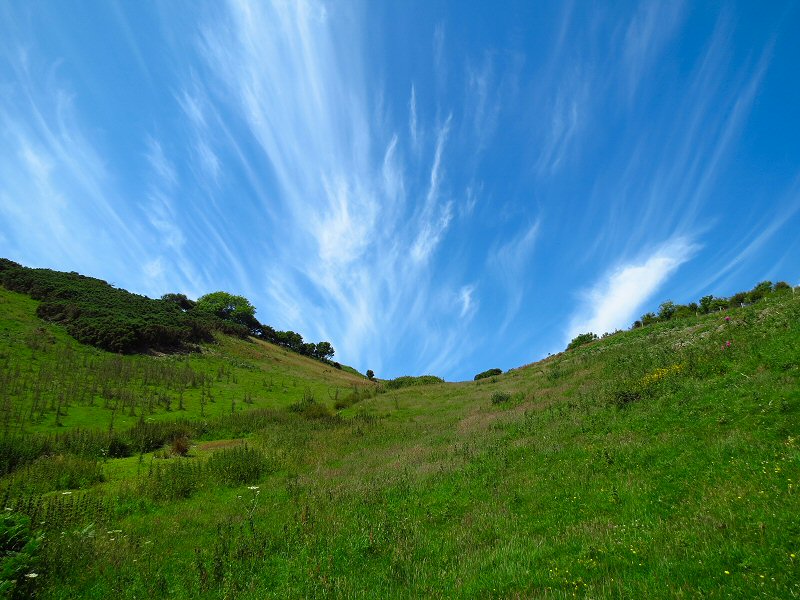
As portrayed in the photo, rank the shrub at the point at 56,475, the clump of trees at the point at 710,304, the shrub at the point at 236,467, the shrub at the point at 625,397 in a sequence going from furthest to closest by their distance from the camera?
the clump of trees at the point at 710,304
the shrub at the point at 625,397
the shrub at the point at 236,467
the shrub at the point at 56,475

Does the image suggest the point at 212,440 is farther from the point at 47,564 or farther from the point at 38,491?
the point at 47,564

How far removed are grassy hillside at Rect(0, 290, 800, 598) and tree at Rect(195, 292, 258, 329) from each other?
240 feet

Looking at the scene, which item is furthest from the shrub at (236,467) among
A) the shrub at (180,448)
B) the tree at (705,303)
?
the tree at (705,303)

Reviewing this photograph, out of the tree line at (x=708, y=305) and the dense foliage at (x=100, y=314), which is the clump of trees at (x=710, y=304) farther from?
the dense foliage at (x=100, y=314)

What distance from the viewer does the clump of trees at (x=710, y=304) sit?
38375 mm

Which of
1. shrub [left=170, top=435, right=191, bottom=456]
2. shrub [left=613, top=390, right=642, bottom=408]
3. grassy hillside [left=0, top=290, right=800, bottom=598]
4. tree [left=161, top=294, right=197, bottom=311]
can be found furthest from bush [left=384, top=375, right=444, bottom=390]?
tree [left=161, top=294, right=197, bottom=311]

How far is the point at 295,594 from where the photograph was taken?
7.12 meters

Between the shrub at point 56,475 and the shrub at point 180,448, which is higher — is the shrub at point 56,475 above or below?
below

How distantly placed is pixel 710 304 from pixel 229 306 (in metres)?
96.5

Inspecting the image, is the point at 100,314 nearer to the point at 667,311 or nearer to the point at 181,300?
the point at 181,300

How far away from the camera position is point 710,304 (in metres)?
43.8

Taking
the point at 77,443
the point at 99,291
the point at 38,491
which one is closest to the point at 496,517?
the point at 38,491

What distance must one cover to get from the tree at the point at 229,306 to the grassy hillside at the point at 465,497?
73011 mm

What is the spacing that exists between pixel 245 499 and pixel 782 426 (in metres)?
15.2
